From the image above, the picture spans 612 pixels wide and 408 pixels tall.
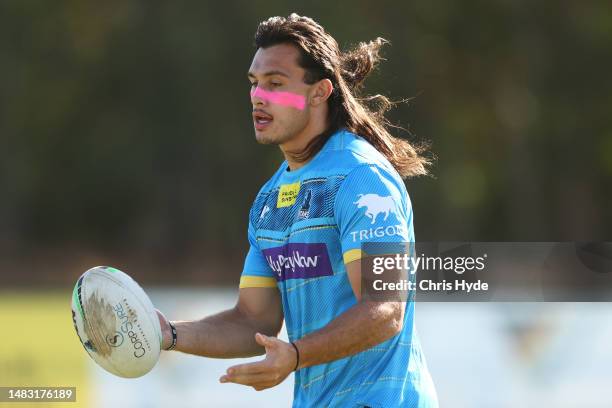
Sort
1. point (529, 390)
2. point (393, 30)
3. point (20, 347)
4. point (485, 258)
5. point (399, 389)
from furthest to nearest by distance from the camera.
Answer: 1. point (393, 30)
2. point (20, 347)
3. point (529, 390)
4. point (485, 258)
5. point (399, 389)

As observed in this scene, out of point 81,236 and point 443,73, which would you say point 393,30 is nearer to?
point 443,73

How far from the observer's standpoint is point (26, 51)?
32531 mm

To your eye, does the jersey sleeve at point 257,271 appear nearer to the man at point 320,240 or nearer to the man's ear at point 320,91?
the man at point 320,240

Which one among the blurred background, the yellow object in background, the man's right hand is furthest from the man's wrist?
the blurred background

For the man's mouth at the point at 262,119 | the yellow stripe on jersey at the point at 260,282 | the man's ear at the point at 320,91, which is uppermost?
the man's ear at the point at 320,91

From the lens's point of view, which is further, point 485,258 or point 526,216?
point 526,216

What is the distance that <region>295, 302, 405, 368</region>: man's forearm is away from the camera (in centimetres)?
399

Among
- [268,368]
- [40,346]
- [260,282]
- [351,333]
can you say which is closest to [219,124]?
[40,346]

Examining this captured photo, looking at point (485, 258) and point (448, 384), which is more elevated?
point (485, 258)

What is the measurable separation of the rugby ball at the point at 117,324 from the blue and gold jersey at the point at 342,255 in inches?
22.6

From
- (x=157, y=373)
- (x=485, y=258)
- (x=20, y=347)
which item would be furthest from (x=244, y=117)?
(x=485, y=258)

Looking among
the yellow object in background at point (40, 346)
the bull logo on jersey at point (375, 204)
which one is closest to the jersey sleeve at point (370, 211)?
the bull logo on jersey at point (375, 204)

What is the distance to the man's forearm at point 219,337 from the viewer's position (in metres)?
4.75

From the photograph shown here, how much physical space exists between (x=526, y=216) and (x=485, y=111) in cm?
336
